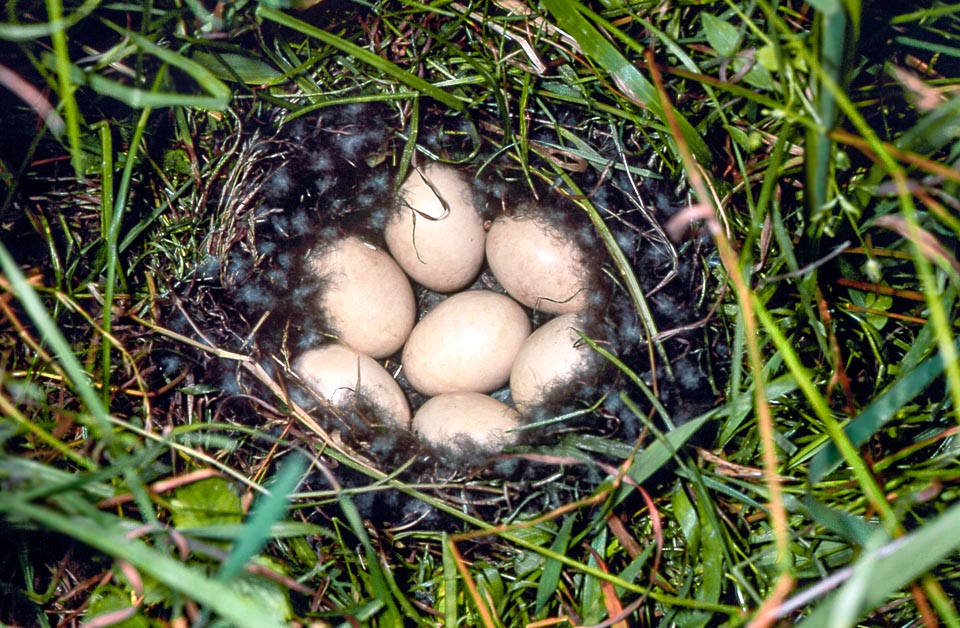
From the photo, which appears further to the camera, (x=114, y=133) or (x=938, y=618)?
(x=114, y=133)

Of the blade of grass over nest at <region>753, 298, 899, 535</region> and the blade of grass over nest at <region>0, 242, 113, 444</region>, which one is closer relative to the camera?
the blade of grass over nest at <region>0, 242, 113, 444</region>

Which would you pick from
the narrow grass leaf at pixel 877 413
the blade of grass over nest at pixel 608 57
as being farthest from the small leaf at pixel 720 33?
the narrow grass leaf at pixel 877 413

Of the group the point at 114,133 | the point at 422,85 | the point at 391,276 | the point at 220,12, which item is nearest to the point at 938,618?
the point at 391,276

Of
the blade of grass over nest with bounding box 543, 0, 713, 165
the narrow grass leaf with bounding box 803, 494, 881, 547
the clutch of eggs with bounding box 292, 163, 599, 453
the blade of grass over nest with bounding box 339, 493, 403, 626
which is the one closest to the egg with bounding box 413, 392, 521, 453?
the clutch of eggs with bounding box 292, 163, 599, 453

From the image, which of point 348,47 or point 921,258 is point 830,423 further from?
point 348,47

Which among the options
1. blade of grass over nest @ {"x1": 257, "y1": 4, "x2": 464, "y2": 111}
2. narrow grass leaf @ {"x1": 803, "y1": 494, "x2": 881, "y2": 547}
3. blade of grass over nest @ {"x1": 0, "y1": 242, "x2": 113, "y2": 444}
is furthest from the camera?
blade of grass over nest @ {"x1": 257, "y1": 4, "x2": 464, "y2": 111}

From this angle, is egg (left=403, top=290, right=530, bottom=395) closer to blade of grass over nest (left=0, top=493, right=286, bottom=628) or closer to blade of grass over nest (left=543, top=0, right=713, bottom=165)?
blade of grass over nest (left=543, top=0, right=713, bottom=165)

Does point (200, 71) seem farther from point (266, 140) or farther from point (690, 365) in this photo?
point (690, 365)
